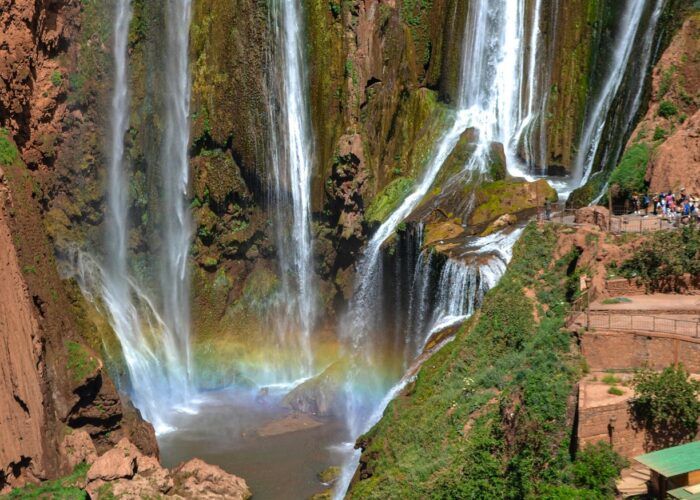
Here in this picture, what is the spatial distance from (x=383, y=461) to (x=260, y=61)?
23353 mm

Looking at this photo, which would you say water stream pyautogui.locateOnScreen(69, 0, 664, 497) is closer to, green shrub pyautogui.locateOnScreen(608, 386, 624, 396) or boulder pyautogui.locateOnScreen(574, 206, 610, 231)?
boulder pyautogui.locateOnScreen(574, 206, 610, 231)

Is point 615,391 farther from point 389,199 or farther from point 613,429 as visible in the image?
point 389,199

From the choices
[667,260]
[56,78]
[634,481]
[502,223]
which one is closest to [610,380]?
[634,481]

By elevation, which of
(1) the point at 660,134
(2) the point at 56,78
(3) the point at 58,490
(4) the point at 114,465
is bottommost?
(3) the point at 58,490

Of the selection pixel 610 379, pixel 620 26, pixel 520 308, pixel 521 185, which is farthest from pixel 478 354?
pixel 620 26

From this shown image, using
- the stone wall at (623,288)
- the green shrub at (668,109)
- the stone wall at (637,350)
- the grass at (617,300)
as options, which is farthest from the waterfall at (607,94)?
the stone wall at (637,350)

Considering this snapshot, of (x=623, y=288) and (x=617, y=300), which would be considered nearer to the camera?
(x=617, y=300)

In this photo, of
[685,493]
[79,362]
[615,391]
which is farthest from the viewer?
[79,362]

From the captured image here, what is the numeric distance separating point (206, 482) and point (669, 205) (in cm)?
1662

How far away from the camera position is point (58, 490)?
29266mm

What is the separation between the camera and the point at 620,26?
37.2 m

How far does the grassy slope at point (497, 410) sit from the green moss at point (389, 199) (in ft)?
41.4

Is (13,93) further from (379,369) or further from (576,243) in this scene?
(576,243)

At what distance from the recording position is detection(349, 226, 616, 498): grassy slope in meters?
20.8
